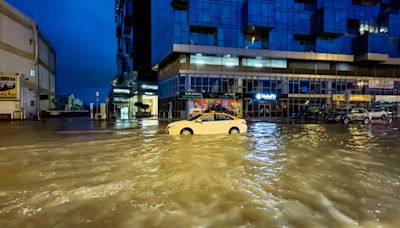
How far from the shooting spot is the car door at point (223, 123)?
1618cm

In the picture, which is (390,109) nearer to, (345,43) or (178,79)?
(345,43)

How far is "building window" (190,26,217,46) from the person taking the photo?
40500 millimetres

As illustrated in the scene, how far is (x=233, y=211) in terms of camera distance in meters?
4.68

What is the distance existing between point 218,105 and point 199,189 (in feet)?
115

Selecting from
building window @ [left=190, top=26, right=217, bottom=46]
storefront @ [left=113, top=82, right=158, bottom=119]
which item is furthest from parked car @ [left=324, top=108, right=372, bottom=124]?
storefront @ [left=113, top=82, right=158, bottom=119]

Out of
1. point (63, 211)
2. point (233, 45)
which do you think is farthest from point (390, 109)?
point (63, 211)

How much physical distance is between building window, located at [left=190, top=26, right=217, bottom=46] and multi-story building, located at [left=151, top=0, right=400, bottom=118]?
0.50 ft

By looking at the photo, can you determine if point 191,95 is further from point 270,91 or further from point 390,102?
point 390,102

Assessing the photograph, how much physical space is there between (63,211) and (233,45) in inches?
1564

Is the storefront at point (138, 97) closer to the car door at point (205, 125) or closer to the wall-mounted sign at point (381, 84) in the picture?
the car door at point (205, 125)

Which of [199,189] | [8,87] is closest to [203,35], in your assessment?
[8,87]

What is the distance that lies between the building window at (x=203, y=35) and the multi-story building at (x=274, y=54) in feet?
0.50

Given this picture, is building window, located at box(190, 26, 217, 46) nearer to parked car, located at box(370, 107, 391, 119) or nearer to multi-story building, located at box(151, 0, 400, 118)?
multi-story building, located at box(151, 0, 400, 118)

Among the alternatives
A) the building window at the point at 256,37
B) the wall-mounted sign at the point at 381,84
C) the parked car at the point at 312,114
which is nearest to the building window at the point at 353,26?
the wall-mounted sign at the point at 381,84
